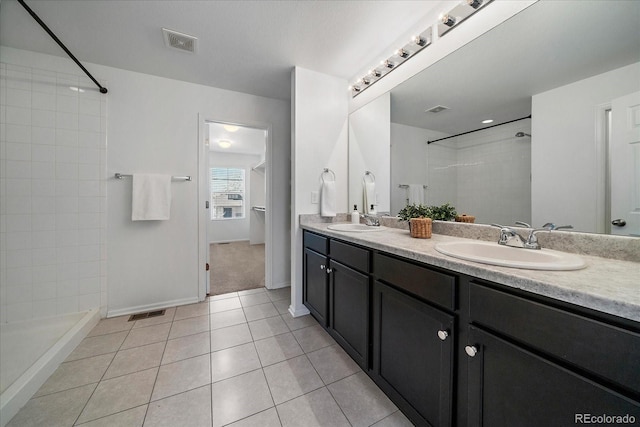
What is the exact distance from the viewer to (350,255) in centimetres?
143

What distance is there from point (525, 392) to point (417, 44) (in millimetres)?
2009

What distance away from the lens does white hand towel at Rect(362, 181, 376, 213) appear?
7.04 feet

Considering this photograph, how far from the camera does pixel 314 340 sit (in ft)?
5.83

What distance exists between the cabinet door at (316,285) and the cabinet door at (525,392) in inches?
42.0

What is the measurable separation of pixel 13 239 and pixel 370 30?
323 cm

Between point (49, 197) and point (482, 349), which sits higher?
point (49, 197)

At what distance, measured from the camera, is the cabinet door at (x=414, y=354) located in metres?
0.88

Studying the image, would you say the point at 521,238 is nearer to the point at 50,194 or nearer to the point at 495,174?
the point at 495,174

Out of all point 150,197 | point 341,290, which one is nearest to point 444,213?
point 341,290

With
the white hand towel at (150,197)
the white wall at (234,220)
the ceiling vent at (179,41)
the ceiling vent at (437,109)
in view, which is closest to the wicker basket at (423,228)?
the ceiling vent at (437,109)

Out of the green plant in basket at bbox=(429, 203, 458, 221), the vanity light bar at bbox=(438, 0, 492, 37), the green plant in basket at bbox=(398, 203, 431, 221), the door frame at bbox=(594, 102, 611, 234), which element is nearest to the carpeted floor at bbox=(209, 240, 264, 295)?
the green plant in basket at bbox=(398, 203, 431, 221)

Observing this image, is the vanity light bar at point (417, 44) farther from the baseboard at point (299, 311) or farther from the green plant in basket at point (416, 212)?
the baseboard at point (299, 311)

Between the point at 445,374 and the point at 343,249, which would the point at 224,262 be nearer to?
the point at 343,249

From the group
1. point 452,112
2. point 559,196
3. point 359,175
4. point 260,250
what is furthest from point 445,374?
point 260,250
